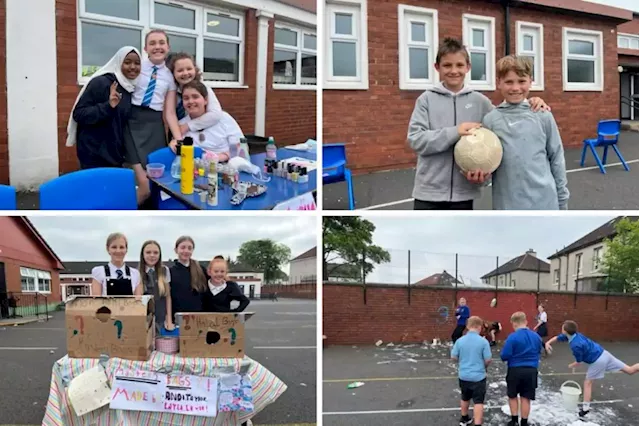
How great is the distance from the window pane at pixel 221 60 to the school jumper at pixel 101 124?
8.15 feet

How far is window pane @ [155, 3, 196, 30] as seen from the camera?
536cm

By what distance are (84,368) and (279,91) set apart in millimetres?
4666

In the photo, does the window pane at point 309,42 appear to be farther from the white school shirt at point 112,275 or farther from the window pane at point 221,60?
the white school shirt at point 112,275

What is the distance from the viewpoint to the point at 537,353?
3350mm

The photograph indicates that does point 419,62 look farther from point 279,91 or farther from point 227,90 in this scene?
point 227,90

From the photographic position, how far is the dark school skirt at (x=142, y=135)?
372 cm

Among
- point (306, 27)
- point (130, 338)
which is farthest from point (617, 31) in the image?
point (130, 338)

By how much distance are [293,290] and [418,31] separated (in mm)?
4136

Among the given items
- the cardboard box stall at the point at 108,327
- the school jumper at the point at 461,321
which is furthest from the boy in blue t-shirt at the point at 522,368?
the cardboard box stall at the point at 108,327

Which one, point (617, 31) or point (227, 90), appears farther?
point (617, 31)

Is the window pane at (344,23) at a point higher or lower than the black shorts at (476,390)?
higher

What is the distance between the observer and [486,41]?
7.09m

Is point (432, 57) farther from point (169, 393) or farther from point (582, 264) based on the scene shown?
point (169, 393)

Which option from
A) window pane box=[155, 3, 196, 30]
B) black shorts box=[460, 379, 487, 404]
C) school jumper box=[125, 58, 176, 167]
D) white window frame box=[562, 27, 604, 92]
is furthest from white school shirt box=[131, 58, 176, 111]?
white window frame box=[562, 27, 604, 92]
